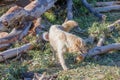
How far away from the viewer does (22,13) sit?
6203mm

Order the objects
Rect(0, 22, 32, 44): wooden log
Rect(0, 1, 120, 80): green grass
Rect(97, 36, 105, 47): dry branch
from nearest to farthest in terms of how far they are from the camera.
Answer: Rect(0, 1, 120, 80): green grass → Rect(97, 36, 105, 47): dry branch → Rect(0, 22, 32, 44): wooden log

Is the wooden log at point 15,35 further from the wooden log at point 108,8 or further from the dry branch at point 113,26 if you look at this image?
the wooden log at point 108,8

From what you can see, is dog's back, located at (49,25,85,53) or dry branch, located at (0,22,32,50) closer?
dog's back, located at (49,25,85,53)

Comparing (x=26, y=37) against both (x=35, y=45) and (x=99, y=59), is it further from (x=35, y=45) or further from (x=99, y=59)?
(x=99, y=59)

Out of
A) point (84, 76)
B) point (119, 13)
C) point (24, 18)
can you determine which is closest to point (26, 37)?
point (24, 18)

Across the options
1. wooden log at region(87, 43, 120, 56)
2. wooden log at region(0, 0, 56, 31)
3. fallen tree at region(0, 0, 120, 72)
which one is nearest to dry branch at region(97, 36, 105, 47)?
fallen tree at region(0, 0, 120, 72)

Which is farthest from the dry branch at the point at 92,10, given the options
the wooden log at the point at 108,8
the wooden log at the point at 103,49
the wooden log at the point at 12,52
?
the wooden log at the point at 12,52

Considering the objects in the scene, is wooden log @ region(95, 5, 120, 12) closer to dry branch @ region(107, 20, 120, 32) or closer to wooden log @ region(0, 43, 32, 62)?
dry branch @ region(107, 20, 120, 32)

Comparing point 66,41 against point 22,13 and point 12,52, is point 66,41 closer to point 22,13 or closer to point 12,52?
point 12,52

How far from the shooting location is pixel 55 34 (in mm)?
5758

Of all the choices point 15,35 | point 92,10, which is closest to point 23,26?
point 15,35

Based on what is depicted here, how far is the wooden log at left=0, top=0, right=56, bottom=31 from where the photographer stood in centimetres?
601

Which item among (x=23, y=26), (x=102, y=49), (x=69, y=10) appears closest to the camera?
(x=102, y=49)

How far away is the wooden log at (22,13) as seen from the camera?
6.01m
